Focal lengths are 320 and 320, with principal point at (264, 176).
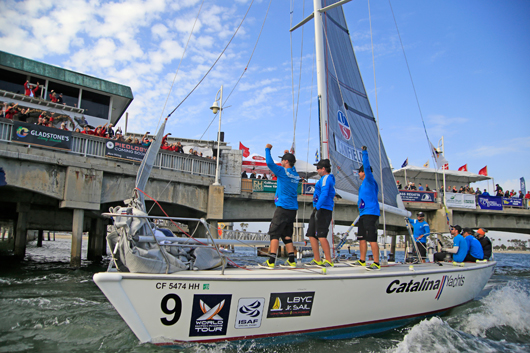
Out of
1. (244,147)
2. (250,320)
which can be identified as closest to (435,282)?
(250,320)

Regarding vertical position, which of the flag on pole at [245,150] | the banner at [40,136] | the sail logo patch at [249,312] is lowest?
the sail logo patch at [249,312]

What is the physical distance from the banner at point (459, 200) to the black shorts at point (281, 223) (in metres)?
18.3

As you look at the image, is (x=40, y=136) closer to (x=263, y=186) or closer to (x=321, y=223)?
(x=263, y=186)

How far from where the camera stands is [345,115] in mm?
7547

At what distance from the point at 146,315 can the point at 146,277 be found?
1.36ft

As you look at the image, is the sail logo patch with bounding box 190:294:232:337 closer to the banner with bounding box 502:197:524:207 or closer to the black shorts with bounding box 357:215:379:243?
the black shorts with bounding box 357:215:379:243

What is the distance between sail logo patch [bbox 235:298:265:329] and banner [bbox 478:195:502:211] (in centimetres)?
2128

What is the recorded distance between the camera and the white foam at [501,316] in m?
5.71

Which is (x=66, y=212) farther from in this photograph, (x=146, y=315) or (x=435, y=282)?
(x=435, y=282)

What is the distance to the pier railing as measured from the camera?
10977mm

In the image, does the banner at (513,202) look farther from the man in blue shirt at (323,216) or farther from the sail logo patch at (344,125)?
the man in blue shirt at (323,216)

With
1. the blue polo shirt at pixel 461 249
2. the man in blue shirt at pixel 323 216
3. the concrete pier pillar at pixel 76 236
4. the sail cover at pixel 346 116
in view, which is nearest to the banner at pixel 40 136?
the concrete pier pillar at pixel 76 236

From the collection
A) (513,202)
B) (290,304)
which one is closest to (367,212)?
(290,304)

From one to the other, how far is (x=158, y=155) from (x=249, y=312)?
11.7m
